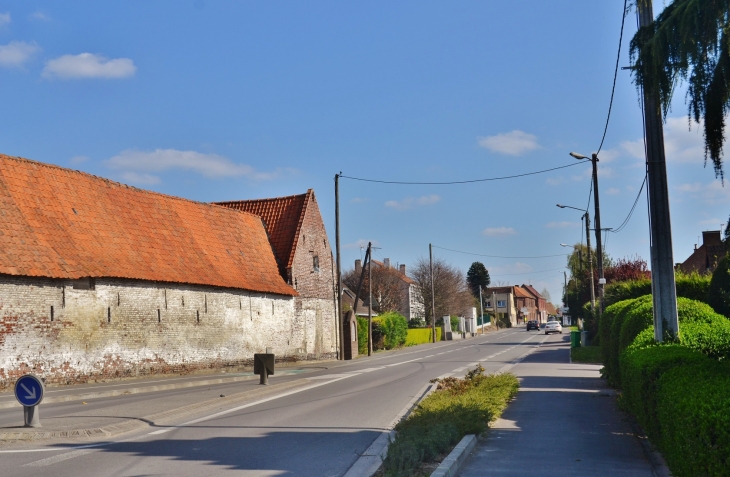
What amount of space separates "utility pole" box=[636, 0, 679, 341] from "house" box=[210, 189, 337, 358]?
96.3 feet

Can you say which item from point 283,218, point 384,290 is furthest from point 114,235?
point 384,290

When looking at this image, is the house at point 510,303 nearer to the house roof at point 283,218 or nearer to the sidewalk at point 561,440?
the house roof at point 283,218

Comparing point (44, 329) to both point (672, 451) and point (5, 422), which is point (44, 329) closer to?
point (5, 422)

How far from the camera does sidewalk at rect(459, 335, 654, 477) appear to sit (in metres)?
8.30

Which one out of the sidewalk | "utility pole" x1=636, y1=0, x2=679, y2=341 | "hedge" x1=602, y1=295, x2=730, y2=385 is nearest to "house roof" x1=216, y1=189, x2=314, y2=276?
the sidewalk

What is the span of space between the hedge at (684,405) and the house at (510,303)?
124913 mm

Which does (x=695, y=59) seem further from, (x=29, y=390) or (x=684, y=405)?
(x=29, y=390)

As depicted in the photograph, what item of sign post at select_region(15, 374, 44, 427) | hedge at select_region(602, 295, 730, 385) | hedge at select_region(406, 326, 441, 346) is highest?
hedge at select_region(602, 295, 730, 385)

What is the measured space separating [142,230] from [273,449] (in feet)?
74.0

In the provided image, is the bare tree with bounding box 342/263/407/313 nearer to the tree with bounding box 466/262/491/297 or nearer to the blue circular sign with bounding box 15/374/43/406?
the tree with bounding box 466/262/491/297

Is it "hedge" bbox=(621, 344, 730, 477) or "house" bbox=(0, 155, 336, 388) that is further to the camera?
"house" bbox=(0, 155, 336, 388)

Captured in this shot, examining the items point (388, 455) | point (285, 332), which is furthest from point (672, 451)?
point (285, 332)

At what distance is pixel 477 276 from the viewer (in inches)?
5192

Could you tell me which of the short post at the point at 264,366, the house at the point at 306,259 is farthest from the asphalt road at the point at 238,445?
the house at the point at 306,259
